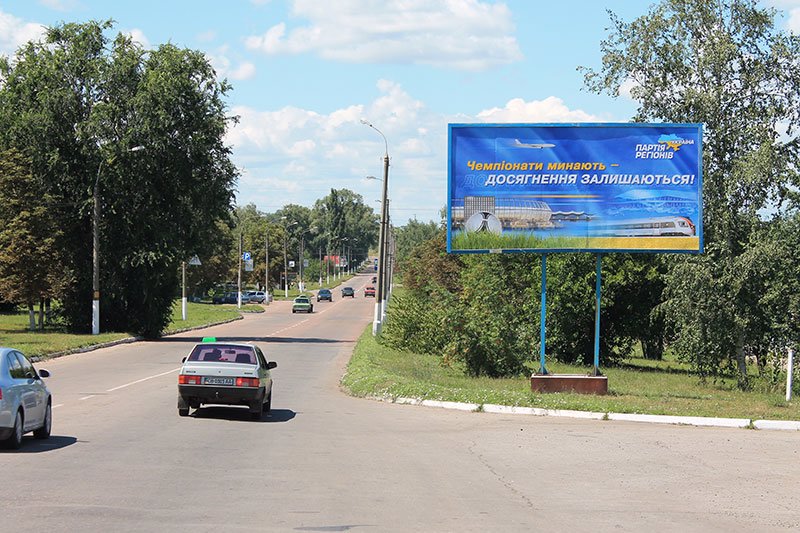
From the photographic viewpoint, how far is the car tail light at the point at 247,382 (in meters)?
18.7

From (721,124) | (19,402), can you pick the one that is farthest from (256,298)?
(19,402)

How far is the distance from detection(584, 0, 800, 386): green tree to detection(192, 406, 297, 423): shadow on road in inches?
584

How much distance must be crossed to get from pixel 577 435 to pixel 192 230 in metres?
34.9

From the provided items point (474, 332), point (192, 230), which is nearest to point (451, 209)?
point (474, 332)

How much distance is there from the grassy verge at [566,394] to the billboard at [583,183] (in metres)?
3.55

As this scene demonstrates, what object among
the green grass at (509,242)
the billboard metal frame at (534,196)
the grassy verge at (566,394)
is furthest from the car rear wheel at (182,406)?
the green grass at (509,242)

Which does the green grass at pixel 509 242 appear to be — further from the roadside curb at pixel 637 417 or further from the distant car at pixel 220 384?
the distant car at pixel 220 384

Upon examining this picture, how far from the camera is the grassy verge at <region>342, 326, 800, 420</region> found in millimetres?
21641

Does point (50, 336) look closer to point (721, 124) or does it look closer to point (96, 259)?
point (96, 259)

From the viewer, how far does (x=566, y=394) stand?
23609mm

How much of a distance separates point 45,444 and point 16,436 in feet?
3.18

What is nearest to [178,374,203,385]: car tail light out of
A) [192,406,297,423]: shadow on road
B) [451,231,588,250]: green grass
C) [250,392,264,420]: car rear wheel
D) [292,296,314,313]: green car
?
[250,392,264,420]: car rear wheel

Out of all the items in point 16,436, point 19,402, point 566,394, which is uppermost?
point 19,402

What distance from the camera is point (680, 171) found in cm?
2417
